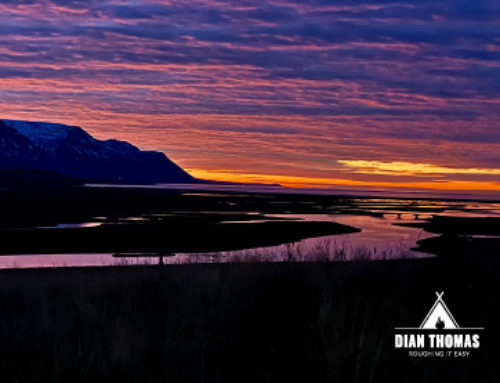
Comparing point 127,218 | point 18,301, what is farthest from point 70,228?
point 18,301

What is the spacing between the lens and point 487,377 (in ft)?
17.5

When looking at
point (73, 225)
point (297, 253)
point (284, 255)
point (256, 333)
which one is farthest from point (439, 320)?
point (73, 225)

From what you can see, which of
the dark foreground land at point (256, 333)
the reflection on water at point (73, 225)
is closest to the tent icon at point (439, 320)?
the dark foreground land at point (256, 333)

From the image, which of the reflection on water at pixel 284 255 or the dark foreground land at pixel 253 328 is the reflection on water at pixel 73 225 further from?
the dark foreground land at pixel 253 328

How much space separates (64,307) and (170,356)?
9.20 feet

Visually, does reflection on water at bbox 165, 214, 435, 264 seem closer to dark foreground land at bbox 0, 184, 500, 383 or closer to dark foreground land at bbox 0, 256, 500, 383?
dark foreground land at bbox 0, 184, 500, 383

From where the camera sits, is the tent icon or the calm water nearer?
the tent icon

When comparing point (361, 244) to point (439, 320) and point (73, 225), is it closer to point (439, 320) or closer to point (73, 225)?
point (73, 225)

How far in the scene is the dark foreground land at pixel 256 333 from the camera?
526 cm

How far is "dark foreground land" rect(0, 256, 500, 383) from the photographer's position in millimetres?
5263

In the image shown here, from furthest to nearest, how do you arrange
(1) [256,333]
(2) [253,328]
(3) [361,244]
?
(3) [361,244]
(2) [253,328]
(1) [256,333]

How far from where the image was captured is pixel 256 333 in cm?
657

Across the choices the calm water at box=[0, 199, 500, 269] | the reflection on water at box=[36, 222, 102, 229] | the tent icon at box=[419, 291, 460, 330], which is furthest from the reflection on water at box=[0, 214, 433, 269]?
the reflection on water at box=[36, 222, 102, 229]

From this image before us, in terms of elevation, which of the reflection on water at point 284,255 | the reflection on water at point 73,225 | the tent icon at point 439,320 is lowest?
the reflection on water at point 73,225
